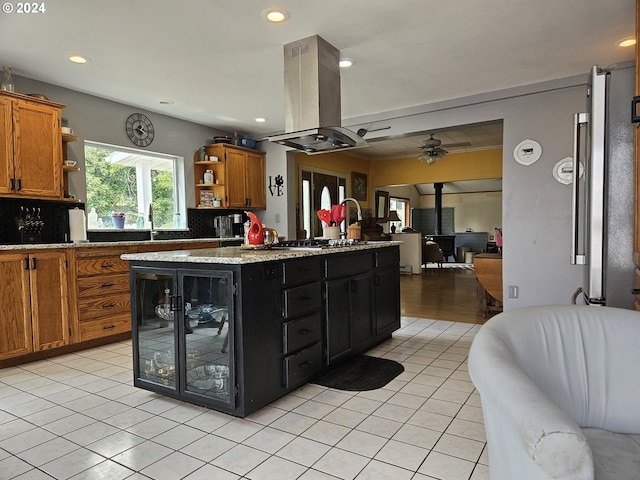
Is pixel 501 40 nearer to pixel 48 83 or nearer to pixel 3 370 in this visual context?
pixel 48 83

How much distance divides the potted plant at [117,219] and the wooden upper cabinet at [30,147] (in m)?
0.80

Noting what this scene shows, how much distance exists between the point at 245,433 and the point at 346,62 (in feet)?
9.87

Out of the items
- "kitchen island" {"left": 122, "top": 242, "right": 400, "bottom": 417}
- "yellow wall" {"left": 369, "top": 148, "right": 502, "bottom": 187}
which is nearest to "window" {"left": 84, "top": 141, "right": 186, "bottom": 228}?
"kitchen island" {"left": 122, "top": 242, "right": 400, "bottom": 417}

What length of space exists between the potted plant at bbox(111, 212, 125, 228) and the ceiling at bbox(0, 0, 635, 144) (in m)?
1.28

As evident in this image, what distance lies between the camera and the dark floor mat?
2.70m

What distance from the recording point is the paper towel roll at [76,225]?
12.8 ft

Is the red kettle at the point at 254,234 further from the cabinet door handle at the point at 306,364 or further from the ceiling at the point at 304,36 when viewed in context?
the ceiling at the point at 304,36

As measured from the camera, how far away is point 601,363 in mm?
1164

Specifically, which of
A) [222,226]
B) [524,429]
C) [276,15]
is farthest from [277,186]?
[524,429]

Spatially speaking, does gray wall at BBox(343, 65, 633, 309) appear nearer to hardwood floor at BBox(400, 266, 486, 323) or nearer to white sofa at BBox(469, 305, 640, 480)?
hardwood floor at BBox(400, 266, 486, 323)

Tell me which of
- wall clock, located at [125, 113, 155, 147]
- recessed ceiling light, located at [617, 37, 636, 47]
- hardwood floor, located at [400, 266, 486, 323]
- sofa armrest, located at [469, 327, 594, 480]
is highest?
recessed ceiling light, located at [617, 37, 636, 47]

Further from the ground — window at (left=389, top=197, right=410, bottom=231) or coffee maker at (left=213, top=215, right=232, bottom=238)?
window at (left=389, top=197, right=410, bottom=231)

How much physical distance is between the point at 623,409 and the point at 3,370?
394cm

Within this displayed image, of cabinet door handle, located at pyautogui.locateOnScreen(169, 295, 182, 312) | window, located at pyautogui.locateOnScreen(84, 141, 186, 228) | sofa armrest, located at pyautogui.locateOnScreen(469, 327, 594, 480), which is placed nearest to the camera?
sofa armrest, located at pyautogui.locateOnScreen(469, 327, 594, 480)
